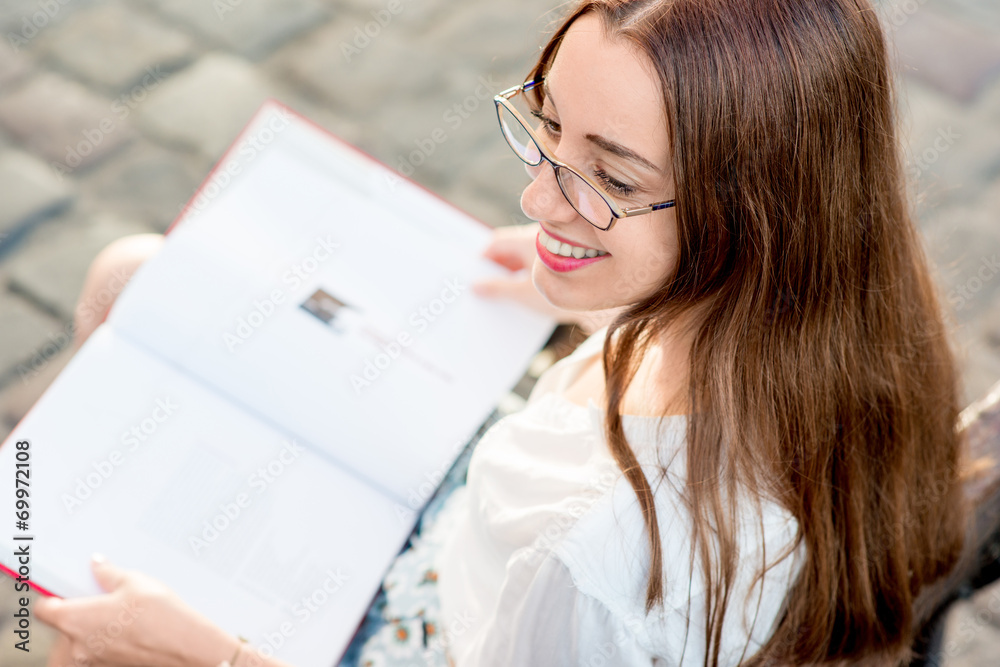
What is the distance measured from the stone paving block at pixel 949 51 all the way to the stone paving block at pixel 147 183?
6.60 feet

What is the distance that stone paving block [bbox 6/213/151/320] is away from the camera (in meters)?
2.00

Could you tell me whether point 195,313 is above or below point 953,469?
below

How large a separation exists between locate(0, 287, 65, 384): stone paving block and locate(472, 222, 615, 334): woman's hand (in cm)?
109

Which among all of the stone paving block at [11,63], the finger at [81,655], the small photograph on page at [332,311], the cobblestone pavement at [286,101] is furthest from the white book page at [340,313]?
the stone paving block at [11,63]

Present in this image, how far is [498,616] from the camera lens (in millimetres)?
1079

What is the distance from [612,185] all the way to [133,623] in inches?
32.0

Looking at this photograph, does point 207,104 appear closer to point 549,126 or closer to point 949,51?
point 549,126

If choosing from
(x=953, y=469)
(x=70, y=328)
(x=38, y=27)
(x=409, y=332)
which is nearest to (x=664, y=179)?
(x=409, y=332)

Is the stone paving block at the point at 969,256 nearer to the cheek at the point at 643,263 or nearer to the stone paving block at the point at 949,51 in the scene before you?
the stone paving block at the point at 949,51

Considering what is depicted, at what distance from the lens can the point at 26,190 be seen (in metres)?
2.12

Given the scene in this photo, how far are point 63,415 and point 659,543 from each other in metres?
0.82

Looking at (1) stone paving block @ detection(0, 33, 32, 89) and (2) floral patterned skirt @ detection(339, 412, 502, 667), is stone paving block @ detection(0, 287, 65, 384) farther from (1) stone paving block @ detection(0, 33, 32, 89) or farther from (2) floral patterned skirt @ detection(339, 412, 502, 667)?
(2) floral patterned skirt @ detection(339, 412, 502, 667)

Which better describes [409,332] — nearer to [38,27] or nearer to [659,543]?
[659,543]

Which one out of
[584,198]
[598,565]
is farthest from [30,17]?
[598,565]
